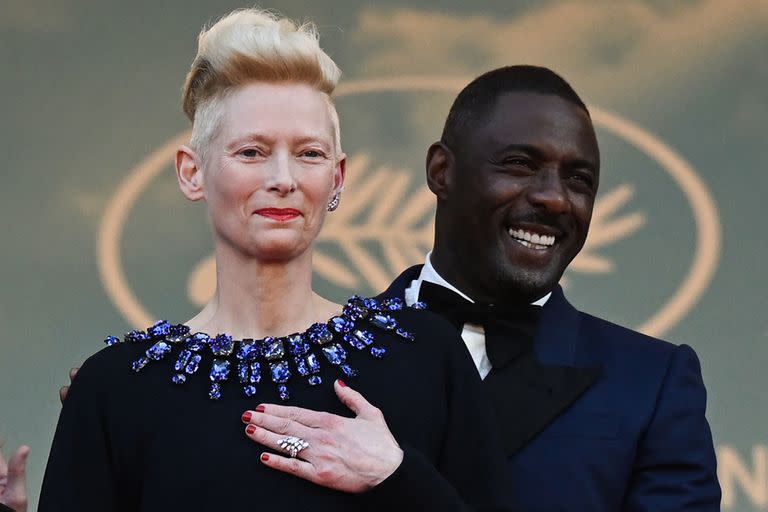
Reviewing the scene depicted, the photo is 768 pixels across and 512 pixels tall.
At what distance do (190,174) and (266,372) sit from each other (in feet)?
1.15

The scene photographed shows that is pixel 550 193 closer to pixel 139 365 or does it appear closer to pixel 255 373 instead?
pixel 255 373

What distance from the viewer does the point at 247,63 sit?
8.16 feet

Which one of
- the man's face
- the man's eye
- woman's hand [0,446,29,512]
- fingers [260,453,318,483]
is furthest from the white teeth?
woman's hand [0,446,29,512]

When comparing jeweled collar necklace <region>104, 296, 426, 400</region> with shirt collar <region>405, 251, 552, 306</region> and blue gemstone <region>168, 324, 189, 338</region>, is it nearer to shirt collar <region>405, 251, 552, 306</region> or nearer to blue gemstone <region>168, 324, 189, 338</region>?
blue gemstone <region>168, 324, 189, 338</region>

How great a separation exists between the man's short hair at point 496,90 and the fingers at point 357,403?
96 cm

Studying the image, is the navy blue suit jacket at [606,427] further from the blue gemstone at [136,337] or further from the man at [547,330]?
the blue gemstone at [136,337]

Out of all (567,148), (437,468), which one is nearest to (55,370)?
(567,148)

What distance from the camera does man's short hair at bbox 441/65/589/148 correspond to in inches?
125

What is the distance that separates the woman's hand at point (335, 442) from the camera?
2336 mm

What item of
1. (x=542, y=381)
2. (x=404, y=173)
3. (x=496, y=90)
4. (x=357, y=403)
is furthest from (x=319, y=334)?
(x=404, y=173)

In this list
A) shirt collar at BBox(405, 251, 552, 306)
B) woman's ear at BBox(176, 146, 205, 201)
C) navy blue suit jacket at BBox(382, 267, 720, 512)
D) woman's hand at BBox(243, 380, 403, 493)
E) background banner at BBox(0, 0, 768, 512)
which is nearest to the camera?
woman's hand at BBox(243, 380, 403, 493)

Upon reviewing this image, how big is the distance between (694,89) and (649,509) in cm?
277

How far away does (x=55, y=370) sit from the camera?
205 inches

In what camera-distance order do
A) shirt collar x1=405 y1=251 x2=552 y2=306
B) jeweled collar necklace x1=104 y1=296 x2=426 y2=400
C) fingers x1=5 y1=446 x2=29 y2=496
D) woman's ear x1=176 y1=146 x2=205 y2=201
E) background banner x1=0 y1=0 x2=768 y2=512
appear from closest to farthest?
jeweled collar necklace x1=104 y1=296 x2=426 y2=400
woman's ear x1=176 y1=146 x2=205 y2=201
fingers x1=5 y1=446 x2=29 y2=496
shirt collar x1=405 y1=251 x2=552 y2=306
background banner x1=0 y1=0 x2=768 y2=512
